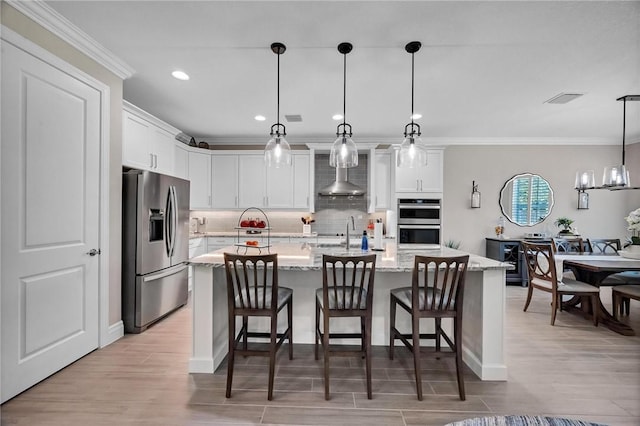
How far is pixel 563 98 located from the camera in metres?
3.60

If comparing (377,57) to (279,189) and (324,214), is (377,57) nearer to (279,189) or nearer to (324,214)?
(279,189)

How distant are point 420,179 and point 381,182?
656 millimetres

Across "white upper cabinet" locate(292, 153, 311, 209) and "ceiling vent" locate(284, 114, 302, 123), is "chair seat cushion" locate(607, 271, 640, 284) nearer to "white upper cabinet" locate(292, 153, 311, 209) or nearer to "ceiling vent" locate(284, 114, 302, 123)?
"white upper cabinet" locate(292, 153, 311, 209)

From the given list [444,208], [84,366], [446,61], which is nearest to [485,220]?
[444,208]

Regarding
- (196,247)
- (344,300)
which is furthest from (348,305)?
(196,247)

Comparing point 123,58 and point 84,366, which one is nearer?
point 84,366

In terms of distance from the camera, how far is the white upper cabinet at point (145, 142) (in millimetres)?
3197

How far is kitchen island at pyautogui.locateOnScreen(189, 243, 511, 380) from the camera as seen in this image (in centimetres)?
227

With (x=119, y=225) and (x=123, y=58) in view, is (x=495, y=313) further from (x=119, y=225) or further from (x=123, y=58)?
(x=123, y=58)

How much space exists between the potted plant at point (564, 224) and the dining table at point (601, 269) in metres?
1.80

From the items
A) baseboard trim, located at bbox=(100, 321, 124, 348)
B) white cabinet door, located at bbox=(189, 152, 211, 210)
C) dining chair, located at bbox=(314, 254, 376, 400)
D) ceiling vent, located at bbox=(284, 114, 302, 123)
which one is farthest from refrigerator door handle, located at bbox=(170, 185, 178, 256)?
dining chair, located at bbox=(314, 254, 376, 400)

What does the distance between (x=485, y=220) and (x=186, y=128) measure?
552cm

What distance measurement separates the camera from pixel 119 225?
296cm

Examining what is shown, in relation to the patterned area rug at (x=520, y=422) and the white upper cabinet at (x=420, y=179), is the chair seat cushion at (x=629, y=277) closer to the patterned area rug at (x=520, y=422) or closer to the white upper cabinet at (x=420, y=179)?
the white upper cabinet at (x=420, y=179)
